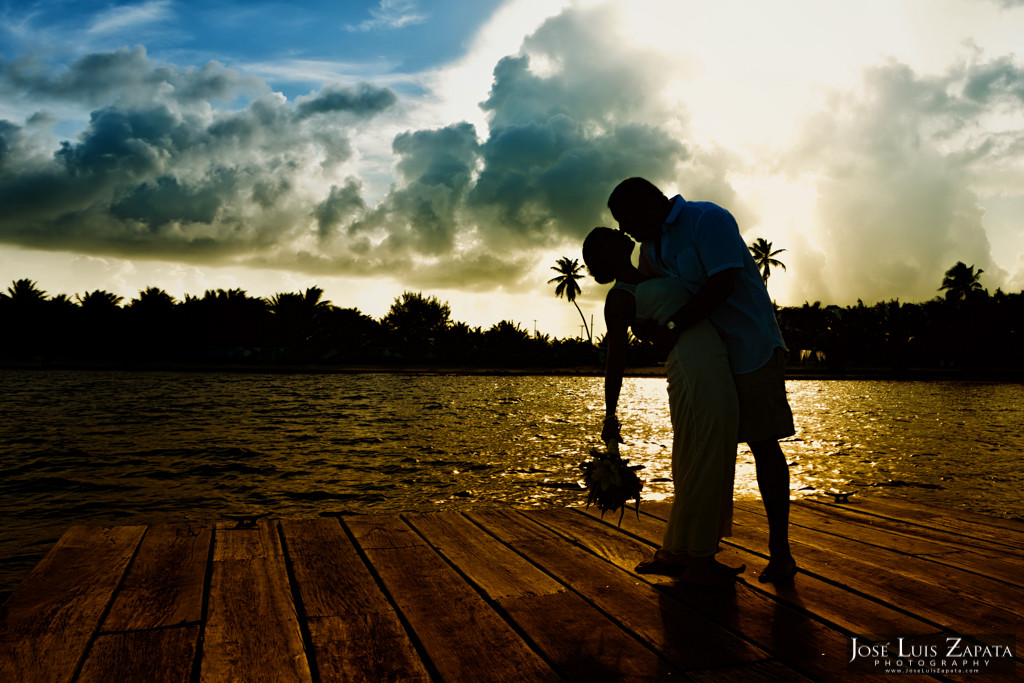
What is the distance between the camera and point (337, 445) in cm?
1334

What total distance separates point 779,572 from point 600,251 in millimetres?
1524

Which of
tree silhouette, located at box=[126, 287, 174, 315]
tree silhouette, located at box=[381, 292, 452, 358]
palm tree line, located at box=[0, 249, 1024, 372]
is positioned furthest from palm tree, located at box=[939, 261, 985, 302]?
tree silhouette, located at box=[126, 287, 174, 315]

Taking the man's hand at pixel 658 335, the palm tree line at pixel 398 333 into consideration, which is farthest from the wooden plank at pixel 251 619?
the palm tree line at pixel 398 333

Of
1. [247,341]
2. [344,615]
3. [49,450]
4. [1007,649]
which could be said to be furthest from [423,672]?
[247,341]

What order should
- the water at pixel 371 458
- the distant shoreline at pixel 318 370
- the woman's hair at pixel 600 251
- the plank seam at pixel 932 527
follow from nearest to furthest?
the woman's hair at pixel 600 251, the plank seam at pixel 932 527, the water at pixel 371 458, the distant shoreline at pixel 318 370

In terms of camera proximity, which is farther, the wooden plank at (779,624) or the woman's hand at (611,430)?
the woman's hand at (611,430)

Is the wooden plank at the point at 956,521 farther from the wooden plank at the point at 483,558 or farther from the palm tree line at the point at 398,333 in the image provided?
the palm tree line at the point at 398,333

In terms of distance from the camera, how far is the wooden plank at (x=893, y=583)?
243cm

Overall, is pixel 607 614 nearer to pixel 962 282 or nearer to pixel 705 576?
pixel 705 576

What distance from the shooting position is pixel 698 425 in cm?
269

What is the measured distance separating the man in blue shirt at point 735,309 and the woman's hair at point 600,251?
0.10 metres

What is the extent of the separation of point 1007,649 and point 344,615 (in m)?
2.22

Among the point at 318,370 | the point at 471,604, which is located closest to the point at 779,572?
the point at 471,604

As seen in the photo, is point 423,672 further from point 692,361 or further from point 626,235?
point 626,235
